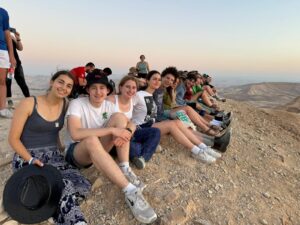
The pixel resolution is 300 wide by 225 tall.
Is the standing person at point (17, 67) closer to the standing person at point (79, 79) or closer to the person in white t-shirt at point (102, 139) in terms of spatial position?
the standing person at point (79, 79)

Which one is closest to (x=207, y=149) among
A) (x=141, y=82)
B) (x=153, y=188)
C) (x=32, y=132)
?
(x=153, y=188)

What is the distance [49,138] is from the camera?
304 cm

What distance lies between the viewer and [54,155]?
10.1ft

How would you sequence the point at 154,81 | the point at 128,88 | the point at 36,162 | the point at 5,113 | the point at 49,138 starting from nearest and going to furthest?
the point at 36,162 < the point at 49,138 < the point at 128,88 < the point at 154,81 < the point at 5,113

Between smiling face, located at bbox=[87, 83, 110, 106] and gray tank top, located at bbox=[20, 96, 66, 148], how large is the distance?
406 mm

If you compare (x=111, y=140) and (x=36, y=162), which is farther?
(x=111, y=140)

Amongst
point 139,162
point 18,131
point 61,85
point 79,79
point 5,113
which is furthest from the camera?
point 5,113

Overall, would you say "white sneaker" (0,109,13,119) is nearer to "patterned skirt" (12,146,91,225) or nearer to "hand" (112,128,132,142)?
"patterned skirt" (12,146,91,225)

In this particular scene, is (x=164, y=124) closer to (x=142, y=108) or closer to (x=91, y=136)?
(x=142, y=108)

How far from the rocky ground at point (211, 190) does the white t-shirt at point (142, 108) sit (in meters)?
0.57

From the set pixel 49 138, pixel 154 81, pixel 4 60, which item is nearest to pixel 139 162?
pixel 49 138

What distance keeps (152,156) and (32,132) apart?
1766 mm

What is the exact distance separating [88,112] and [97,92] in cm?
27

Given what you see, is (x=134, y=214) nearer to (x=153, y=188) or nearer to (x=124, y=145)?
(x=153, y=188)
